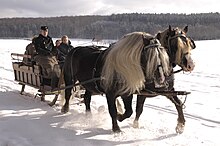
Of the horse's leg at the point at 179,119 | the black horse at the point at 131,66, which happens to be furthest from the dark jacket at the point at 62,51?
the horse's leg at the point at 179,119

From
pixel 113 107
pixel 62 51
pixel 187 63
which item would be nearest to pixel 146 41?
pixel 187 63

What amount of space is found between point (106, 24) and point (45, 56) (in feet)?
275

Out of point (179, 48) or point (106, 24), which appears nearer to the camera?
point (179, 48)

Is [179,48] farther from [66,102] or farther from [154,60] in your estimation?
[66,102]

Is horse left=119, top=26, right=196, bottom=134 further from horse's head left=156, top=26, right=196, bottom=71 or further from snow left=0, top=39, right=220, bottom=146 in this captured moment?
snow left=0, top=39, right=220, bottom=146

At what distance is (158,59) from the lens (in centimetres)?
497

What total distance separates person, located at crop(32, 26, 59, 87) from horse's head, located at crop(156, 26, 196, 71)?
3319 millimetres

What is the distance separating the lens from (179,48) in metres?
5.68

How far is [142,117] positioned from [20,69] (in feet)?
13.6

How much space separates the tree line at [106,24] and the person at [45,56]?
66.6m

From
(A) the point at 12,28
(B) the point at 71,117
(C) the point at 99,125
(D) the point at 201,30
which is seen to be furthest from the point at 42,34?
(A) the point at 12,28

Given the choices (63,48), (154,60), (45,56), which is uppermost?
(154,60)

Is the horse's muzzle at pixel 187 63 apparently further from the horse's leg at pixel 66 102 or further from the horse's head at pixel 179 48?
the horse's leg at pixel 66 102

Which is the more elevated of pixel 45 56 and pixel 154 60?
pixel 154 60
